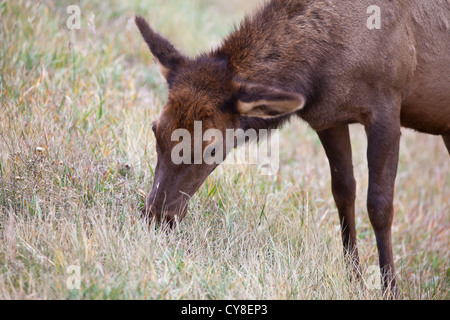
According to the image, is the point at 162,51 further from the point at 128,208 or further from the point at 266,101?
the point at 128,208

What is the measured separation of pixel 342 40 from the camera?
4914 mm

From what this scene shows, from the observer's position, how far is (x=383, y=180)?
513 cm

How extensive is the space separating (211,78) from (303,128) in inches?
218

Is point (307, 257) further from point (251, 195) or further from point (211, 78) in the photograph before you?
point (211, 78)

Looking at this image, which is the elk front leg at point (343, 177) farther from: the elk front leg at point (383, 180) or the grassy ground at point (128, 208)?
the elk front leg at point (383, 180)

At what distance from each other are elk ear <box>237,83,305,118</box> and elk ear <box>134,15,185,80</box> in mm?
730

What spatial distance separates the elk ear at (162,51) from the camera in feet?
16.2

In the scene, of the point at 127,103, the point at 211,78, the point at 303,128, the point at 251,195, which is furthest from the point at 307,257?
the point at 303,128

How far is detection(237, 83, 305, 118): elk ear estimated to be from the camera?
13.5 ft
